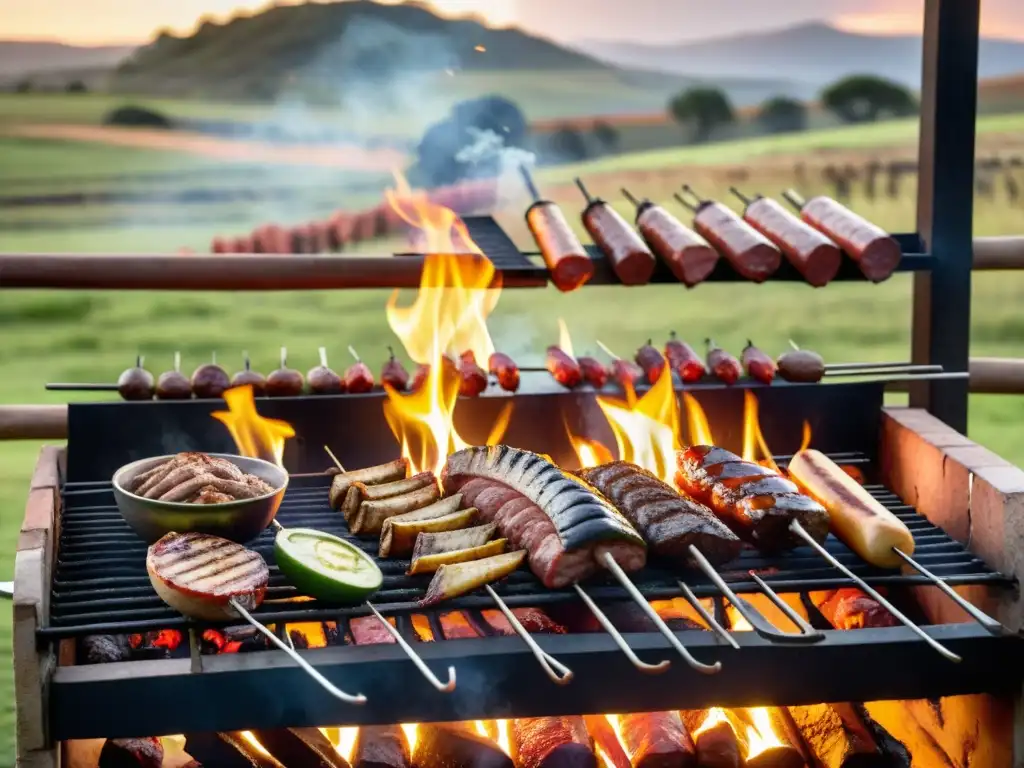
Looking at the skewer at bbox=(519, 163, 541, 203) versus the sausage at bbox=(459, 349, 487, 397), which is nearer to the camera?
the sausage at bbox=(459, 349, 487, 397)

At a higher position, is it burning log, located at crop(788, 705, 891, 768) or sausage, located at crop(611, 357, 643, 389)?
sausage, located at crop(611, 357, 643, 389)

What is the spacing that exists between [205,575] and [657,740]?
129cm

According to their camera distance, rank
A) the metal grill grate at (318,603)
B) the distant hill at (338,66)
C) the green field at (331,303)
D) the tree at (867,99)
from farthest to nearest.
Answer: the tree at (867,99), the green field at (331,303), the distant hill at (338,66), the metal grill grate at (318,603)

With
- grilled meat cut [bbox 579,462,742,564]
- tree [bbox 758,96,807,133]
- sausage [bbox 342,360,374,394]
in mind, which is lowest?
grilled meat cut [bbox 579,462,742,564]

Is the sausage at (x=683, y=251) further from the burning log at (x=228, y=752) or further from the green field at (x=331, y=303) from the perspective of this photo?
the green field at (x=331, y=303)

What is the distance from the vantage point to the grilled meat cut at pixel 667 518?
3068 millimetres

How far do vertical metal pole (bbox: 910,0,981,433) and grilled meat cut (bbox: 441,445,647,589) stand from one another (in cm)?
166

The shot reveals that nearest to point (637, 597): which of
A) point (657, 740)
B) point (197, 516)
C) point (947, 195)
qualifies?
point (657, 740)

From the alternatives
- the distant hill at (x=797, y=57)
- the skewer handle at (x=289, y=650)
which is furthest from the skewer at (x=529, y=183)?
the distant hill at (x=797, y=57)

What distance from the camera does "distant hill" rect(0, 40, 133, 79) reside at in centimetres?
1234

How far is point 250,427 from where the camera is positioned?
13.1ft

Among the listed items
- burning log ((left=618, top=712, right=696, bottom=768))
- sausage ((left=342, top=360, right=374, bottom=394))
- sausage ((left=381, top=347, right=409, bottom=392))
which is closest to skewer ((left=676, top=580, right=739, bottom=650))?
burning log ((left=618, top=712, right=696, bottom=768))

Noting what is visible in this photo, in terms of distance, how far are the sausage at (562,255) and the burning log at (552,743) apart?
140 centimetres

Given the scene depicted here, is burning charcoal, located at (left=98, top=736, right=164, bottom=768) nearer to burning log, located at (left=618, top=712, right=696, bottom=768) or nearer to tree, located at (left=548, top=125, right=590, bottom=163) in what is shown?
burning log, located at (left=618, top=712, right=696, bottom=768)
